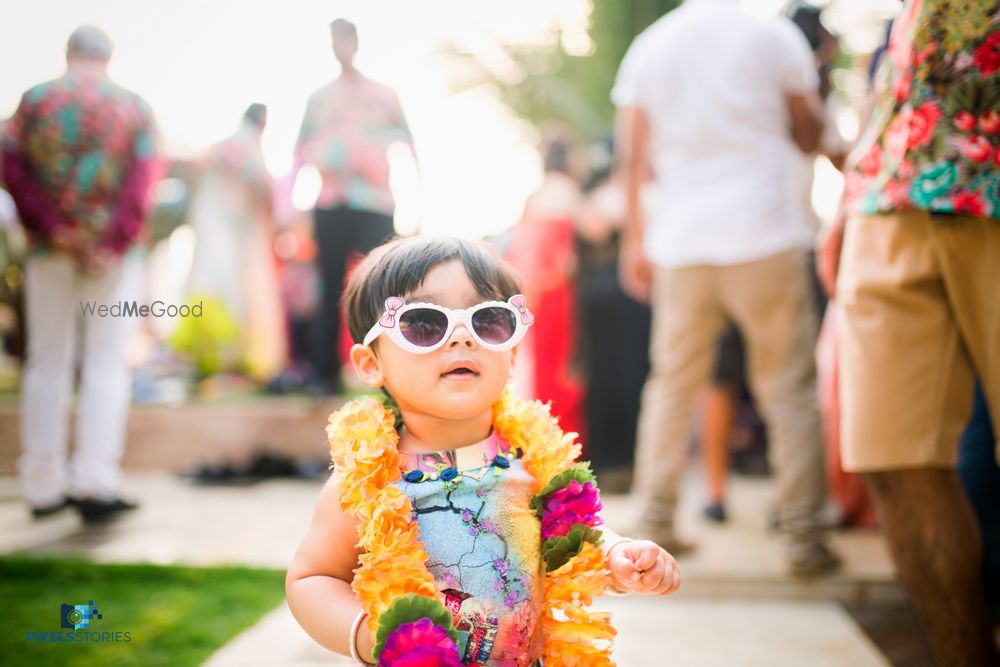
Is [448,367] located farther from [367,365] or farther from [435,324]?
[367,365]

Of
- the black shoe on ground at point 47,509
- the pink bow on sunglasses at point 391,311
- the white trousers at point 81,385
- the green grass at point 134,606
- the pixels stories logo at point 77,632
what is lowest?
the black shoe on ground at point 47,509

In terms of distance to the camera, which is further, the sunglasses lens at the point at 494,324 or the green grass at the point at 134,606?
the green grass at the point at 134,606

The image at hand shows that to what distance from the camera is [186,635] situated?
230cm

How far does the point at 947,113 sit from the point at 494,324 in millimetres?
1134

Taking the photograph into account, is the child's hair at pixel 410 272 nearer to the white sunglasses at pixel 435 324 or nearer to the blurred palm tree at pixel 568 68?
the white sunglasses at pixel 435 324

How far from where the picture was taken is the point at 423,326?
→ 131 centimetres

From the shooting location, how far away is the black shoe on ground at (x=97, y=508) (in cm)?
351

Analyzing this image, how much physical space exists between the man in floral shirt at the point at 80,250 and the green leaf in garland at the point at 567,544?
2.71 metres

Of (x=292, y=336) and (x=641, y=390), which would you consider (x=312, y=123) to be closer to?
(x=641, y=390)

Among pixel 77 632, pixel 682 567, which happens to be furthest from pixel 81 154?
pixel 682 567

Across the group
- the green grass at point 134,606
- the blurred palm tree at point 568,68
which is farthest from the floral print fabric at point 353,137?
the blurred palm tree at point 568,68

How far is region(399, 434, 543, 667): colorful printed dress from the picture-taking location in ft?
4.31

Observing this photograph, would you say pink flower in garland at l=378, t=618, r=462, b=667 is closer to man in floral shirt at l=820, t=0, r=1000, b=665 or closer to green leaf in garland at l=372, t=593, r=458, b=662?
green leaf in garland at l=372, t=593, r=458, b=662

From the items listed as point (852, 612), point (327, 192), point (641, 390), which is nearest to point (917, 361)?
point (852, 612)
